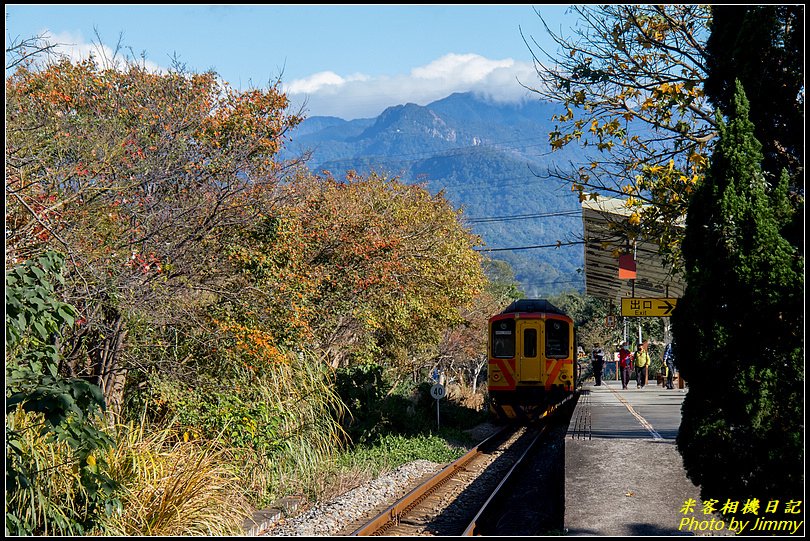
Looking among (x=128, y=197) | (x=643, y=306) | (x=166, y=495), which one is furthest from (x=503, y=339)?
(x=166, y=495)

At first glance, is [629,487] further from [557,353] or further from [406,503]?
[557,353]

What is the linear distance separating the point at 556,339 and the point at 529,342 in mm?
800

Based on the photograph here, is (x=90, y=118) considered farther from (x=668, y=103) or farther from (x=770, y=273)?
(x=770, y=273)

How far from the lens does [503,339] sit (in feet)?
78.9

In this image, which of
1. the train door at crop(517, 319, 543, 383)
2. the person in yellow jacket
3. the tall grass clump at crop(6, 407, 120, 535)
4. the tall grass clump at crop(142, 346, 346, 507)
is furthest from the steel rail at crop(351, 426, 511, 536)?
the person in yellow jacket

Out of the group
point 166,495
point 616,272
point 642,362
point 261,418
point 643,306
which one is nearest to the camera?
point 166,495

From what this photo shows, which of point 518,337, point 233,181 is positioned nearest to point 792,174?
point 233,181

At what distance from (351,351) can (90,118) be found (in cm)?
1191

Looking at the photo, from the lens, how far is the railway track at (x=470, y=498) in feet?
35.9

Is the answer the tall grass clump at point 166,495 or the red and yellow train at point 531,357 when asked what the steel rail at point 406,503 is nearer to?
the tall grass clump at point 166,495

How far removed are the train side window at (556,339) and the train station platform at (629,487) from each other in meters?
8.31

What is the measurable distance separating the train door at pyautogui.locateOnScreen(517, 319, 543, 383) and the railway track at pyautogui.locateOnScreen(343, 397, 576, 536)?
3.41m

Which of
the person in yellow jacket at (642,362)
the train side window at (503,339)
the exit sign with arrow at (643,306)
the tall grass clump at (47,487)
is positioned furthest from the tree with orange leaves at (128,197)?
the person in yellow jacket at (642,362)

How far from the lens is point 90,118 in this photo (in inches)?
521
